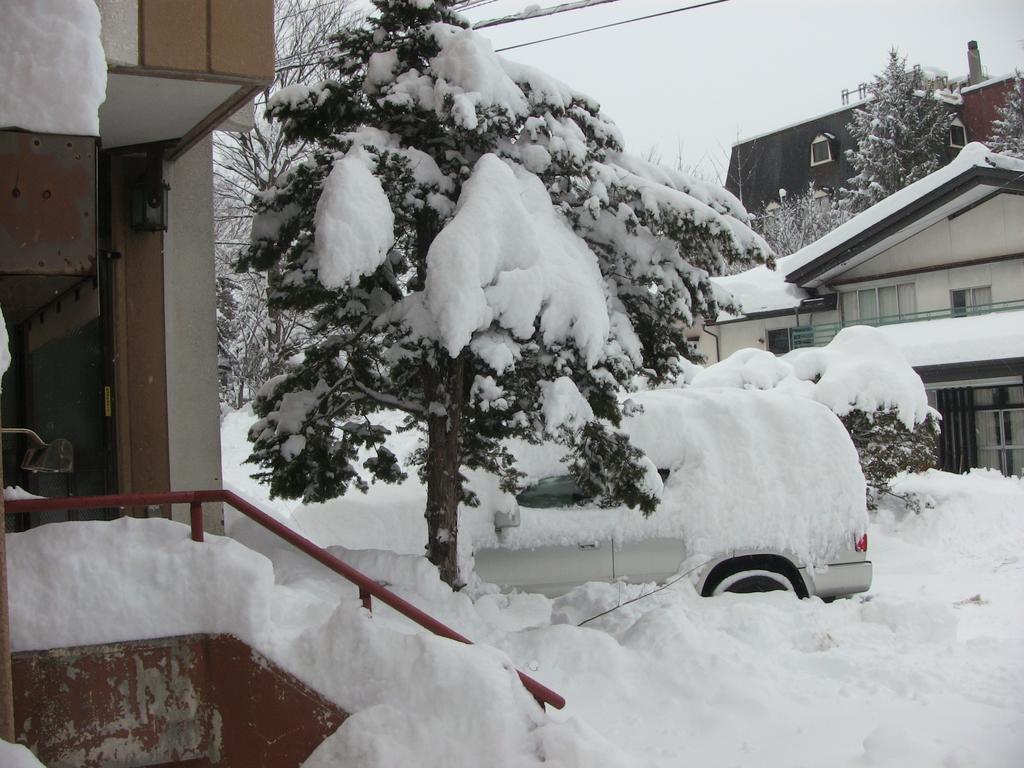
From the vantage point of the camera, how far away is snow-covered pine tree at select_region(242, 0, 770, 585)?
5.25 m

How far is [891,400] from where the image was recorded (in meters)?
12.7

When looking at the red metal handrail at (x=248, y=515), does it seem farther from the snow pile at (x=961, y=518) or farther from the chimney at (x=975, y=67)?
the chimney at (x=975, y=67)

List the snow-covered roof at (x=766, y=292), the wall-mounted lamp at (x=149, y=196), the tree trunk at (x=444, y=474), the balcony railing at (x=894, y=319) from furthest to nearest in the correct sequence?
the snow-covered roof at (x=766, y=292) → the balcony railing at (x=894, y=319) → the wall-mounted lamp at (x=149, y=196) → the tree trunk at (x=444, y=474)

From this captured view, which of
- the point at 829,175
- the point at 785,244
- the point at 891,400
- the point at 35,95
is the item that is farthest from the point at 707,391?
the point at 829,175

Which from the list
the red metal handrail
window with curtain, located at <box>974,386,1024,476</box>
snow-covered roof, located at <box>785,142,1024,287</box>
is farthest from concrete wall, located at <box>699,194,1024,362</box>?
the red metal handrail

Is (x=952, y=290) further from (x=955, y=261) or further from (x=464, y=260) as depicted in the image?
(x=464, y=260)

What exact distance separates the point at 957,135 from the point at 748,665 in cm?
3535

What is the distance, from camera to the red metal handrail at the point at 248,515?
3.86 meters

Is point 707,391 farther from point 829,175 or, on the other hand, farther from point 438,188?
point 829,175

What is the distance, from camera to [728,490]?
774cm

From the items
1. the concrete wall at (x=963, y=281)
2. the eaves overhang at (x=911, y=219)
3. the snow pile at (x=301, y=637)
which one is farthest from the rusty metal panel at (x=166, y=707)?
the concrete wall at (x=963, y=281)

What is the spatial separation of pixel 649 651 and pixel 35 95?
4.35m

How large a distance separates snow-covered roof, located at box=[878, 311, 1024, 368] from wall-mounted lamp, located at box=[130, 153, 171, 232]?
51.2ft

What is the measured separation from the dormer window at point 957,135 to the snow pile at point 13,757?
37878mm
